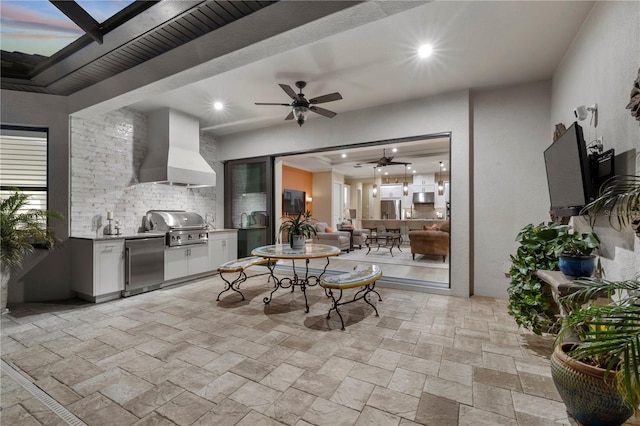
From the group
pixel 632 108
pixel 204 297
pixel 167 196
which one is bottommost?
pixel 204 297

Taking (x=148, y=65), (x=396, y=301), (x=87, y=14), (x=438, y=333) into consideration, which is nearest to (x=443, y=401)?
(x=438, y=333)

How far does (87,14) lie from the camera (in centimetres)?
266

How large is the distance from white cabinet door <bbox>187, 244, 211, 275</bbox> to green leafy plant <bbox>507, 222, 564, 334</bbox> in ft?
15.8

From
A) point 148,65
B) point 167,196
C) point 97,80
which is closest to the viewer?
point 148,65

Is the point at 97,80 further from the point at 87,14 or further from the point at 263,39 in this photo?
the point at 263,39

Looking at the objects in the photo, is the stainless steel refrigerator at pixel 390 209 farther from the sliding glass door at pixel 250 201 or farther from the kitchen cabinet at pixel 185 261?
the kitchen cabinet at pixel 185 261

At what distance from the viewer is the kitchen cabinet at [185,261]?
15.2 ft

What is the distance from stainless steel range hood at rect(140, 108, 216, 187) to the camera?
4711 mm

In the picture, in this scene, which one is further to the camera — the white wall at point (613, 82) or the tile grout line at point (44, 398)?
the white wall at point (613, 82)

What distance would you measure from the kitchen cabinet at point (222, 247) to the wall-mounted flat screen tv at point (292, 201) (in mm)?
3655

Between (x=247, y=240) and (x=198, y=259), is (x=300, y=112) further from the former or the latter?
(x=247, y=240)

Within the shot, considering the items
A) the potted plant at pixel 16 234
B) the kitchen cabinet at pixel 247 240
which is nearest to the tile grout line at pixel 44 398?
the potted plant at pixel 16 234

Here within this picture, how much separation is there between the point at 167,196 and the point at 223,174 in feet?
4.81

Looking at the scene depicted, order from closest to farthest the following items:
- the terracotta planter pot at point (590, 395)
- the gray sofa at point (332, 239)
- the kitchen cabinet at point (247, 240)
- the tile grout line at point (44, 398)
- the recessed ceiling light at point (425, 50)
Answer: the terracotta planter pot at point (590, 395), the tile grout line at point (44, 398), the recessed ceiling light at point (425, 50), the kitchen cabinet at point (247, 240), the gray sofa at point (332, 239)
